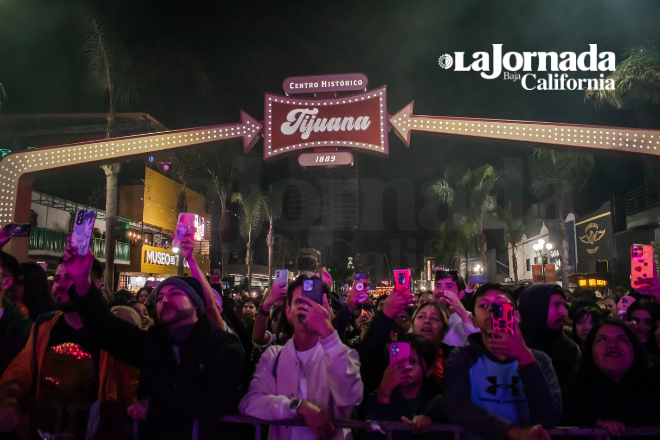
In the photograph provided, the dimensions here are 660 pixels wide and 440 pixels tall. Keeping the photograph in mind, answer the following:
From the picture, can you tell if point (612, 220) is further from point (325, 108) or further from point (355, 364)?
point (355, 364)

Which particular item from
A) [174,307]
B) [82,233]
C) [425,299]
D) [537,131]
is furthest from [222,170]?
[174,307]

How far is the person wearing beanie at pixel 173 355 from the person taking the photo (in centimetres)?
306

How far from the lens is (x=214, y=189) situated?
107 ft

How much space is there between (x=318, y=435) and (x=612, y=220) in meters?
35.1

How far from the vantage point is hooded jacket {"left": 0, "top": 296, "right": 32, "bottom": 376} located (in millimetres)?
3703

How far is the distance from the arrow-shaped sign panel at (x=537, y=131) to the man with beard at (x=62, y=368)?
8.74m

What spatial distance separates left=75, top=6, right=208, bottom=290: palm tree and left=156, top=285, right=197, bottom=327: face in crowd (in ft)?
49.3

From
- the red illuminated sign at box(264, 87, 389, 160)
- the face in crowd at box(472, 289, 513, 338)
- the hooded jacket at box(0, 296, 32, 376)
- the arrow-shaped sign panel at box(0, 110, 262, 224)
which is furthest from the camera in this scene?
the red illuminated sign at box(264, 87, 389, 160)

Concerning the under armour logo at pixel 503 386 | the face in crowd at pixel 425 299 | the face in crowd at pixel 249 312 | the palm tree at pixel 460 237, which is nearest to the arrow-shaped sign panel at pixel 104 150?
the face in crowd at pixel 249 312

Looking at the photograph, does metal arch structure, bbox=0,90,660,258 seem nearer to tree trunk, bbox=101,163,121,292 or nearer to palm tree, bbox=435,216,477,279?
tree trunk, bbox=101,163,121,292

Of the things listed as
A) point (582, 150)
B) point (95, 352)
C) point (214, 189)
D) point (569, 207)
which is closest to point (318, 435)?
point (95, 352)

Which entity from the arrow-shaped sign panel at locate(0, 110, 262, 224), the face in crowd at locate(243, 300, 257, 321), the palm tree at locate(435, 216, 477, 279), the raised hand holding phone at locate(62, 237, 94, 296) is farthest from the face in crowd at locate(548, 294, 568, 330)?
the palm tree at locate(435, 216, 477, 279)

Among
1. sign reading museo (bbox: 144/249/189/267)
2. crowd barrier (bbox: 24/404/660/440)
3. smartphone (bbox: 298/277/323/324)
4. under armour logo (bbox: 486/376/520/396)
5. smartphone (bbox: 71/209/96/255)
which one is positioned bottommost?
crowd barrier (bbox: 24/404/660/440)

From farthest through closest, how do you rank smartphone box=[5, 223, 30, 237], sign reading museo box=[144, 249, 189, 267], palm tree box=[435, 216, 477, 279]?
palm tree box=[435, 216, 477, 279], sign reading museo box=[144, 249, 189, 267], smartphone box=[5, 223, 30, 237]
